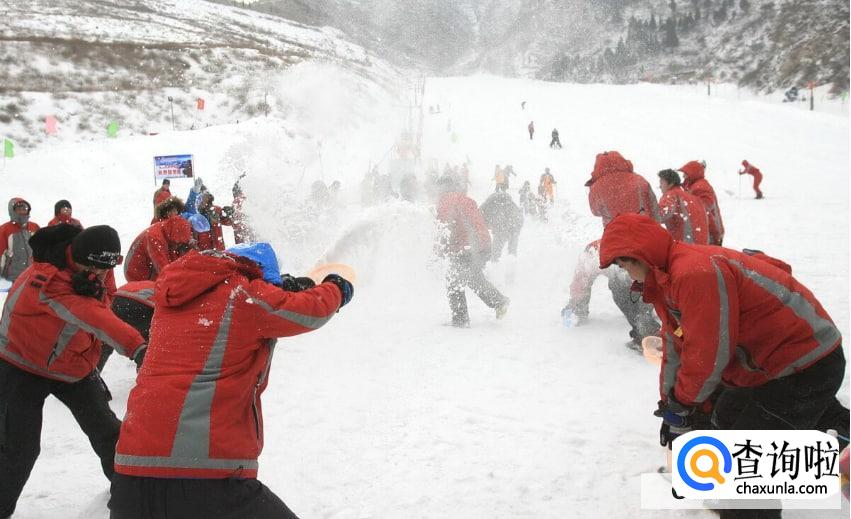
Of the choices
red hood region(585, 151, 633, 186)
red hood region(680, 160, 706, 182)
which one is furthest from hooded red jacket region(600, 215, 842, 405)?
red hood region(680, 160, 706, 182)

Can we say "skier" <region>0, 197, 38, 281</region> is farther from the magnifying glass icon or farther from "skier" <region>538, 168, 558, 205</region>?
"skier" <region>538, 168, 558, 205</region>

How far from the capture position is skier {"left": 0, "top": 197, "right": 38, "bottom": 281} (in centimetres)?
660

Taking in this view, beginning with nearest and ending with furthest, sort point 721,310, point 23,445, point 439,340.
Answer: point 721,310, point 23,445, point 439,340

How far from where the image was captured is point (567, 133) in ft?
90.4

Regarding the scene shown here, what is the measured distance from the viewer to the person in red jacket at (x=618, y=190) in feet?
16.2

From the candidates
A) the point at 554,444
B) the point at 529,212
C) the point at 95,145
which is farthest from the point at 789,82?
the point at 554,444

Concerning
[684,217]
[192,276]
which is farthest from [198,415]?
[684,217]

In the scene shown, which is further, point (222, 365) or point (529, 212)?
point (529, 212)

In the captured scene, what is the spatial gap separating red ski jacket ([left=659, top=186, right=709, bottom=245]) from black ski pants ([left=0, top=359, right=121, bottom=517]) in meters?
4.28

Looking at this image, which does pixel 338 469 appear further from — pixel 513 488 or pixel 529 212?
pixel 529 212

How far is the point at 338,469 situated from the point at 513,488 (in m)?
1.06

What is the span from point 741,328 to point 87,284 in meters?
2.99

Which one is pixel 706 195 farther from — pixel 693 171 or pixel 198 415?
pixel 198 415

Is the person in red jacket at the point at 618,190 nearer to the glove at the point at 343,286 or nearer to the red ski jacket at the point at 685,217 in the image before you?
the red ski jacket at the point at 685,217
